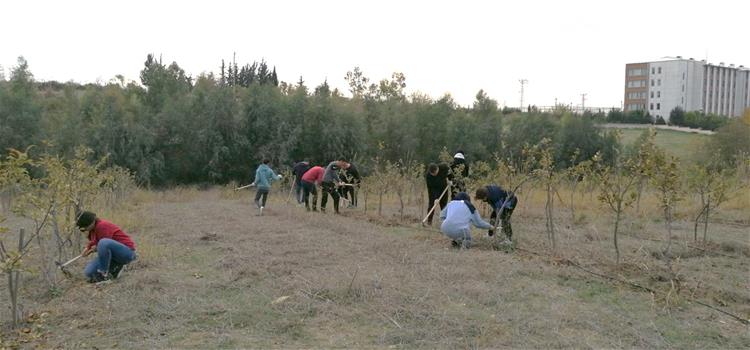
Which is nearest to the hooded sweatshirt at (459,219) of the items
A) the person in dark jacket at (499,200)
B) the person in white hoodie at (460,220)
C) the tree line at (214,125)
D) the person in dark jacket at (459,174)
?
the person in white hoodie at (460,220)

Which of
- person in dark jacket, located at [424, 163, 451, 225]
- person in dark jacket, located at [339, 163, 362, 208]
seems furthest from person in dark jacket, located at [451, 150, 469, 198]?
person in dark jacket, located at [339, 163, 362, 208]

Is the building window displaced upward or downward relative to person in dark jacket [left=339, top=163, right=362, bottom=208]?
upward

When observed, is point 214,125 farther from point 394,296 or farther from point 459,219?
point 394,296

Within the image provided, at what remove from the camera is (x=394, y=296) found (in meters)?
5.71

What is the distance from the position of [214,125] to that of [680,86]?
6941 cm

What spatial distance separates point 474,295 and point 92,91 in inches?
918

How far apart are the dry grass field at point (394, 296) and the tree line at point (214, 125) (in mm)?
→ 14836

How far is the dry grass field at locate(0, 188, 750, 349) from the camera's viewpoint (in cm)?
478

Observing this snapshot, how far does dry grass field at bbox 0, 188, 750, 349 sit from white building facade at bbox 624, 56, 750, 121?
75.3 m

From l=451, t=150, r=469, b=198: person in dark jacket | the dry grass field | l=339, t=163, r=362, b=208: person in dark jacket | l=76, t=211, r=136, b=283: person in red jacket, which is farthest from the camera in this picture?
l=339, t=163, r=362, b=208: person in dark jacket

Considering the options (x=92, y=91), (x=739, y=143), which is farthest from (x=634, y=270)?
(x=739, y=143)

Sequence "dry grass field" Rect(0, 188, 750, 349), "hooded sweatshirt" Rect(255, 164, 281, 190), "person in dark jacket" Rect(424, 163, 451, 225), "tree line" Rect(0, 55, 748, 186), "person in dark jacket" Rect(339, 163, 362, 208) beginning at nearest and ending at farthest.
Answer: "dry grass field" Rect(0, 188, 750, 349), "person in dark jacket" Rect(424, 163, 451, 225), "hooded sweatshirt" Rect(255, 164, 281, 190), "person in dark jacket" Rect(339, 163, 362, 208), "tree line" Rect(0, 55, 748, 186)

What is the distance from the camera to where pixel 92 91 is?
25.1 metres

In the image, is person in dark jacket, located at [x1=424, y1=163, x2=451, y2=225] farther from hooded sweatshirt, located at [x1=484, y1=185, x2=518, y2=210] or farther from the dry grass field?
hooded sweatshirt, located at [x1=484, y1=185, x2=518, y2=210]
